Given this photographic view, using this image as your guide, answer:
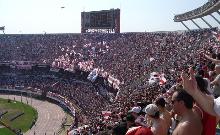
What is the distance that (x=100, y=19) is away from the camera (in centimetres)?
6650

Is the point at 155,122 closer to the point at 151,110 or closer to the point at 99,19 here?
the point at 151,110

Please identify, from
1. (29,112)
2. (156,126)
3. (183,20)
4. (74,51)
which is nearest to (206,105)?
(156,126)

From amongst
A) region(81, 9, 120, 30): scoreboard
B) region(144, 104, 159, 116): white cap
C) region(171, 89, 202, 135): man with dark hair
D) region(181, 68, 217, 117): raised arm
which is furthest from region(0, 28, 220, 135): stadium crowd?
region(181, 68, 217, 117): raised arm

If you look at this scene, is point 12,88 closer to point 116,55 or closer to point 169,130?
point 116,55

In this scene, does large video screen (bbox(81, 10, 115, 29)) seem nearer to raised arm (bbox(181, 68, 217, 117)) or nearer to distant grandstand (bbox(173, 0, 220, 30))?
distant grandstand (bbox(173, 0, 220, 30))

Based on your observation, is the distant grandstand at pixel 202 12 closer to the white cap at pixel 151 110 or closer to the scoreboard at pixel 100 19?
the scoreboard at pixel 100 19

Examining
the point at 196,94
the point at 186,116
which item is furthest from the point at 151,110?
the point at 196,94

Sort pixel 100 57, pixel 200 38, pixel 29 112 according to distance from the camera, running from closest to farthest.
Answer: pixel 200 38
pixel 29 112
pixel 100 57

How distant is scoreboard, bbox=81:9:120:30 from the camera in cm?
6569

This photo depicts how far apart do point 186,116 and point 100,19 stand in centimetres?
6197

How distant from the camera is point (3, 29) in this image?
9000 cm

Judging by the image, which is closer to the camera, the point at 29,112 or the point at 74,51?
the point at 29,112

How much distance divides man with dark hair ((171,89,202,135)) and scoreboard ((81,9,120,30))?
60.5 m

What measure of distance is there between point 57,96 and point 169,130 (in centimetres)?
4764
